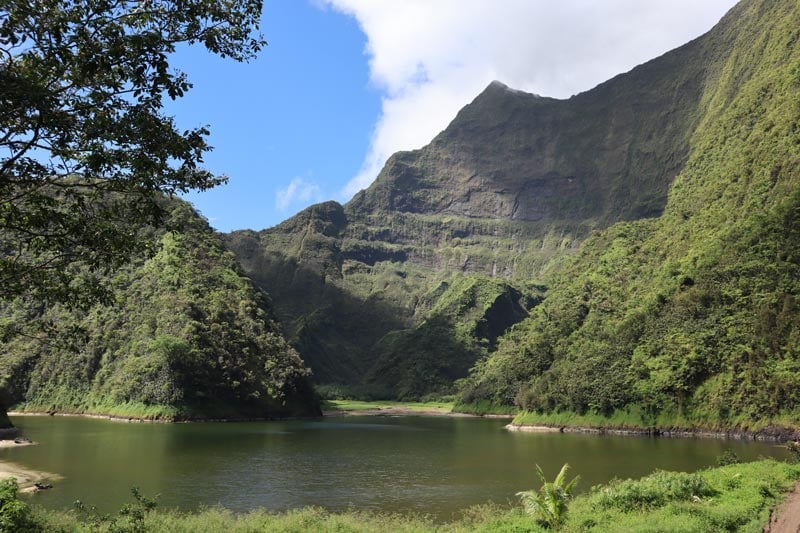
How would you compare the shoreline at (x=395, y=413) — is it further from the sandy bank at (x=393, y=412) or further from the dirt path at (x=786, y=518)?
the dirt path at (x=786, y=518)

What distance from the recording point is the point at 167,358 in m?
123

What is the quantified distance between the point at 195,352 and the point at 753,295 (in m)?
105

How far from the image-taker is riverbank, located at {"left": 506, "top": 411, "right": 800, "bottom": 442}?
75938 mm

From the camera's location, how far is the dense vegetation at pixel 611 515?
20.5m

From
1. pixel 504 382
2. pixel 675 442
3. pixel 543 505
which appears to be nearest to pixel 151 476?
pixel 543 505

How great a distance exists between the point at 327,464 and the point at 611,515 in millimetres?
42091

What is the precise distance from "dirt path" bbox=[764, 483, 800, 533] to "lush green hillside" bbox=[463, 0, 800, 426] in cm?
6119

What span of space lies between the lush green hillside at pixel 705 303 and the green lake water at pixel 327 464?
1168 cm

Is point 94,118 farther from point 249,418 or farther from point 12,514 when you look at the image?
point 249,418

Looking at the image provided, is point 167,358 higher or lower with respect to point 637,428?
higher

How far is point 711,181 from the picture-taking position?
15500 centimetres

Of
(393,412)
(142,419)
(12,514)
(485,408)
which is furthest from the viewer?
(393,412)

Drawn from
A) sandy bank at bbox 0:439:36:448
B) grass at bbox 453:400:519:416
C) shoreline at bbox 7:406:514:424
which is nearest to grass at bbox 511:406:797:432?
grass at bbox 453:400:519:416

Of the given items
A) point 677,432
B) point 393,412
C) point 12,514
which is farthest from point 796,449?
point 393,412
